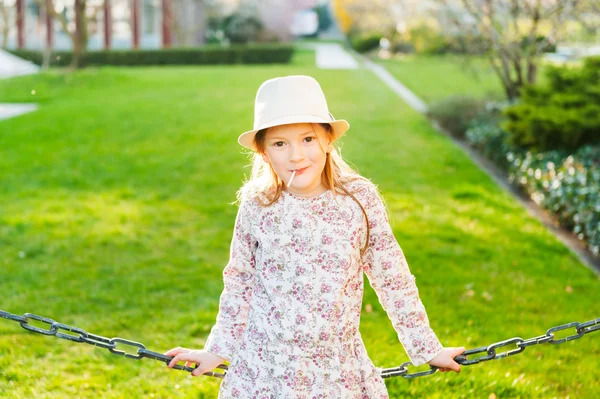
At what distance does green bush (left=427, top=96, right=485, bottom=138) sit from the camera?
11.5 meters

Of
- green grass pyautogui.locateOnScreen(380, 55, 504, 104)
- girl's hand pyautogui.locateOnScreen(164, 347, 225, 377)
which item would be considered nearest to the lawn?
green grass pyautogui.locateOnScreen(380, 55, 504, 104)

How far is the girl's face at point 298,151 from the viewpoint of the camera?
7.17 feet

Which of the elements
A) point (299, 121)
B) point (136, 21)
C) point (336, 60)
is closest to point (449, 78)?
point (336, 60)

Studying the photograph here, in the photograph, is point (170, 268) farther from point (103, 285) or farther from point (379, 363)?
point (379, 363)

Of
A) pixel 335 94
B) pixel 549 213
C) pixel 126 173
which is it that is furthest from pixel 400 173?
pixel 335 94

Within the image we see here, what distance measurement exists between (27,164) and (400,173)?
4452mm

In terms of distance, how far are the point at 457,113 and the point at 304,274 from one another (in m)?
10.1

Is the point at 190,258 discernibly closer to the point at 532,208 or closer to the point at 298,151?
the point at 532,208

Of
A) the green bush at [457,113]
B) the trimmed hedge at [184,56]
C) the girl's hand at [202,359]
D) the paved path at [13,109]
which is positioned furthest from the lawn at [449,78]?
the girl's hand at [202,359]

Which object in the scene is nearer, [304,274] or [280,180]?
[304,274]

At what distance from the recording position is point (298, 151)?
218 centimetres

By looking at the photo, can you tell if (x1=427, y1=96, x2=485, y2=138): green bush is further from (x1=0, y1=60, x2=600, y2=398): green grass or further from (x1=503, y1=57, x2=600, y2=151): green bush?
(x1=503, y1=57, x2=600, y2=151): green bush

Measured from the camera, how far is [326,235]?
219 centimetres

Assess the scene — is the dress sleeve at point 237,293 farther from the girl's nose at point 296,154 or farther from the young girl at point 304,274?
the girl's nose at point 296,154
